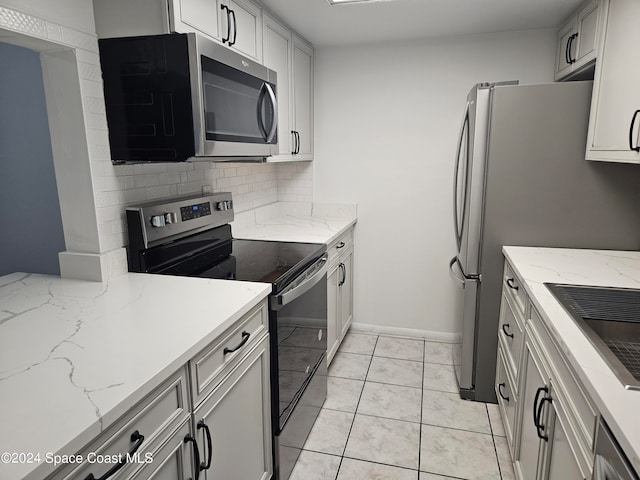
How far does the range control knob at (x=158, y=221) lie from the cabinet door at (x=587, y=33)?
2.15 m

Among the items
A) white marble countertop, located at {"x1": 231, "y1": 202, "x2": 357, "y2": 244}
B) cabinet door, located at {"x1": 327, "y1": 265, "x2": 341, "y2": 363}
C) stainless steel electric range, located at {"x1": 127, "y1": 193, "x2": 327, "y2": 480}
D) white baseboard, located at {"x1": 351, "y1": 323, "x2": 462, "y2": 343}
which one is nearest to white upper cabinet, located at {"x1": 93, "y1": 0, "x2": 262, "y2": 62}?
stainless steel electric range, located at {"x1": 127, "y1": 193, "x2": 327, "y2": 480}

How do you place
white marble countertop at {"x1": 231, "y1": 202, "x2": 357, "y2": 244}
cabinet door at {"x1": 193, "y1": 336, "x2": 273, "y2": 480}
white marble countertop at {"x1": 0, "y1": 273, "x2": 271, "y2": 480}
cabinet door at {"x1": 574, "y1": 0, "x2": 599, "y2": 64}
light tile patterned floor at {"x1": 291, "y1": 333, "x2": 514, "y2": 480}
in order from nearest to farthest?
white marble countertop at {"x1": 0, "y1": 273, "x2": 271, "y2": 480}, cabinet door at {"x1": 193, "y1": 336, "x2": 273, "y2": 480}, light tile patterned floor at {"x1": 291, "y1": 333, "x2": 514, "y2": 480}, cabinet door at {"x1": 574, "y1": 0, "x2": 599, "y2": 64}, white marble countertop at {"x1": 231, "y1": 202, "x2": 357, "y2": 244}

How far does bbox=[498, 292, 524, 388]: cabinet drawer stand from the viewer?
6.04ft

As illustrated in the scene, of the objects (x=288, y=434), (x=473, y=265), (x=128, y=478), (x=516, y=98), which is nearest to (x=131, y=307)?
(x=128, y=478)

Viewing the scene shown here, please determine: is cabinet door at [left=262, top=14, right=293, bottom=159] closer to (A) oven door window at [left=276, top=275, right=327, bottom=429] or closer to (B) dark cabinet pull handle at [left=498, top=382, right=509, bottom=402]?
(A) oven door window at [left=276, top=275, right=327, bottom=429]

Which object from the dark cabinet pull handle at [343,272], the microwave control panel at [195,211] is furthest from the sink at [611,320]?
the microwave control panel at [195,211]

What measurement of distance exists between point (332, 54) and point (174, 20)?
1.83 metres

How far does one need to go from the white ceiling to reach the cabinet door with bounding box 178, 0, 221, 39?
22.4 inches

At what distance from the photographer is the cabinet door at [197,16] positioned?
154 cm

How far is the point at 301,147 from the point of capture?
3025 mm

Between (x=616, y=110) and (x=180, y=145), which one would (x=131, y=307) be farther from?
(x=616, y=110)

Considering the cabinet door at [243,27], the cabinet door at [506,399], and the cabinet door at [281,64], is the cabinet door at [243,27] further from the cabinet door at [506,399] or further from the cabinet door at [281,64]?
the cabinet door at [506,399]

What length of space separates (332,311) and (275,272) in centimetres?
105

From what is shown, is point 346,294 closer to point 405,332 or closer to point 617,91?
point 405,332
